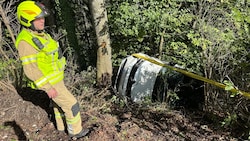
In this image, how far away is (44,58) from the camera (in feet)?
13.0

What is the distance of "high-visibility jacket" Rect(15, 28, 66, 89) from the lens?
3828mm

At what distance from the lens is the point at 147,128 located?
188 inches

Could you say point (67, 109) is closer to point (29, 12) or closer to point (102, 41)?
point (29, 12)

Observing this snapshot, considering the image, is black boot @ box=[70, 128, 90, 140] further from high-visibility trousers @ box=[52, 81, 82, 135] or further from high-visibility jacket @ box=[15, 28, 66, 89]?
high-visibility jacket @ box=[15, 28, 66, 89]

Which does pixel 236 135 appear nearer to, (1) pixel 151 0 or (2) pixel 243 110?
(2) pixel 243 110

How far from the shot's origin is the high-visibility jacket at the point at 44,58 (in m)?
3.83

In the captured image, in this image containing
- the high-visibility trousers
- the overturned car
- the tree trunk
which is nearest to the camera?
the high-visibility trousers

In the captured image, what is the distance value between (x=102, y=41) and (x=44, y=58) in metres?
2.44

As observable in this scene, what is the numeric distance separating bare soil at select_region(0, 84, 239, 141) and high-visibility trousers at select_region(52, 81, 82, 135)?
0.62ft

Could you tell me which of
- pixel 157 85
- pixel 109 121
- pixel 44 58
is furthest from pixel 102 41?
pixel 44 58

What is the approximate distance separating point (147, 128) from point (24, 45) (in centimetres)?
209

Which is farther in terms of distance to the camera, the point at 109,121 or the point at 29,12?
the point at 109,121

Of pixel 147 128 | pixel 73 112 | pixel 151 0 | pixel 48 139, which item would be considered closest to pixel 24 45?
pixel 73 112

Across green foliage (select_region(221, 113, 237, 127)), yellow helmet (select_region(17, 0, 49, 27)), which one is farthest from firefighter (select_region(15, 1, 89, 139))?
green foliage (select_region(221, 113, 237, 127))
